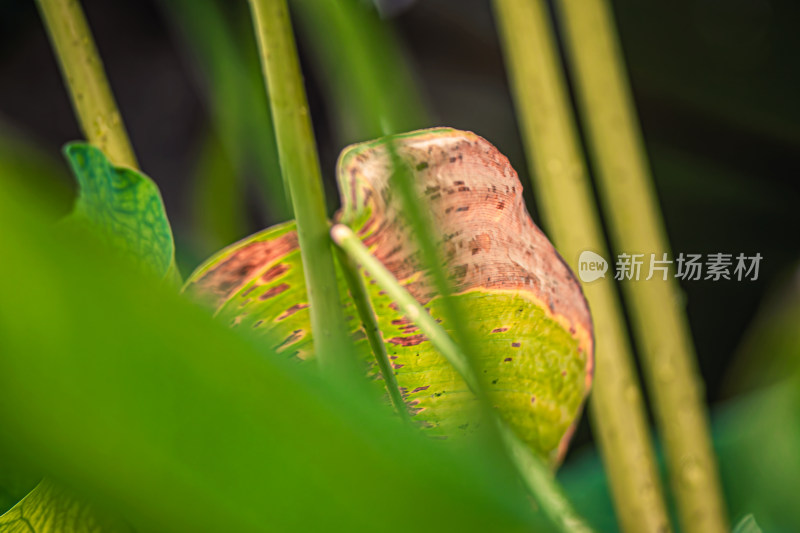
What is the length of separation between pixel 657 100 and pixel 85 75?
1.25ft

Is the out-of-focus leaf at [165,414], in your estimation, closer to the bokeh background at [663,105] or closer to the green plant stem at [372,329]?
the green plant stem at [372,329]

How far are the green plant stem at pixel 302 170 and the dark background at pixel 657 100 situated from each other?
0.29 metres

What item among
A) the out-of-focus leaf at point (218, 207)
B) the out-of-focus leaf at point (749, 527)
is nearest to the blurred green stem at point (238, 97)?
the out-of-focus leaf at point (218, 207)

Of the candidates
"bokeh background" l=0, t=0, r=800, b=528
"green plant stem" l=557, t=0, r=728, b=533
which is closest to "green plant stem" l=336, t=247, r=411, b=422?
"green plant stem" l=557, t=0, r=728, b=533

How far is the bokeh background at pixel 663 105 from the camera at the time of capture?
0.37 meters

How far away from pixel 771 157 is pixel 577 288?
0.38 meters

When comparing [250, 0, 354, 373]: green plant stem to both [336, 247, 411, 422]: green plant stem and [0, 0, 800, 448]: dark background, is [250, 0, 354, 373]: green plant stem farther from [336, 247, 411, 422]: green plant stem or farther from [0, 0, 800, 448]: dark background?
[0, 0, 800, 448]: dark background

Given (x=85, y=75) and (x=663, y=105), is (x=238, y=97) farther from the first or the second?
(x=663, y=105)

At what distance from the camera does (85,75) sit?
0.10 m

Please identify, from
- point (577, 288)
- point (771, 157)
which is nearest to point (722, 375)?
point (771, 157)

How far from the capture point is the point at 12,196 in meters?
0.02

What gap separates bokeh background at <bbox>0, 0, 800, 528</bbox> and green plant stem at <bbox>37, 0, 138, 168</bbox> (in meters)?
0.25

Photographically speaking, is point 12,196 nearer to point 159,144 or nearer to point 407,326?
point 407,326

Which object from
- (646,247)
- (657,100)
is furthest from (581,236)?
(657,100)
